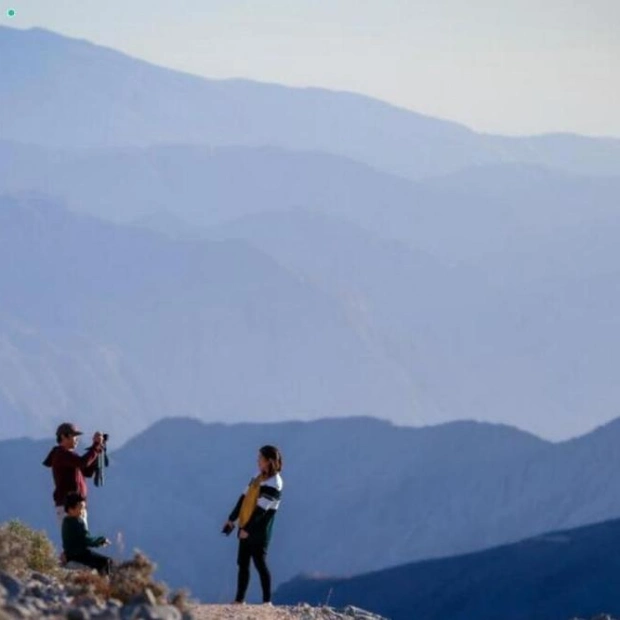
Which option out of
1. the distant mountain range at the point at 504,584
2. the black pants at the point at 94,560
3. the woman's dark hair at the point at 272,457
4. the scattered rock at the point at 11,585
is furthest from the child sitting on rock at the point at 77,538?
the distant mountain range at the point at 504,584

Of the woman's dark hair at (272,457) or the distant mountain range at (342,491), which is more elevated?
the distant mountain range at (342,491)

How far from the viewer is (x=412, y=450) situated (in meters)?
116

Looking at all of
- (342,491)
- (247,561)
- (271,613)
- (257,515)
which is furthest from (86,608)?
(342,491)

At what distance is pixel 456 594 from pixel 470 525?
39192 millimetres

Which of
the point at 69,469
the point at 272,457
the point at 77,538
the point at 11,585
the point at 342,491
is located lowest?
the point at 11,585

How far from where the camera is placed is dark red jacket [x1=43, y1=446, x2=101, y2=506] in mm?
13769

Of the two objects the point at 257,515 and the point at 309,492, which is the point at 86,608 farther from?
the point at 309,492

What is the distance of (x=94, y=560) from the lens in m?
13.5

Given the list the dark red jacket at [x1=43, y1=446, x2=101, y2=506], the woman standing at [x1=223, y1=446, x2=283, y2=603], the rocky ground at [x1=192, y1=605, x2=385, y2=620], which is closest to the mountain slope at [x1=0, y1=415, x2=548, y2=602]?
the rocky ground at [x1=192, y1=605, x2=385, y2=620]

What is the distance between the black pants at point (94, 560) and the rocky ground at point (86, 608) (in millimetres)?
629

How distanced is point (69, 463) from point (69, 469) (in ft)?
0.23

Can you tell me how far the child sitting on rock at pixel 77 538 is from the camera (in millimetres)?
13570

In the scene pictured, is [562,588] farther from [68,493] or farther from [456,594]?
[68,493]

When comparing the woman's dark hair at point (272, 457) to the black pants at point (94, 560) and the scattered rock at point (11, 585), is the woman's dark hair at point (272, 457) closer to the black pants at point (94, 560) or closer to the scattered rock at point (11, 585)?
the black pants at point (94, 560)
